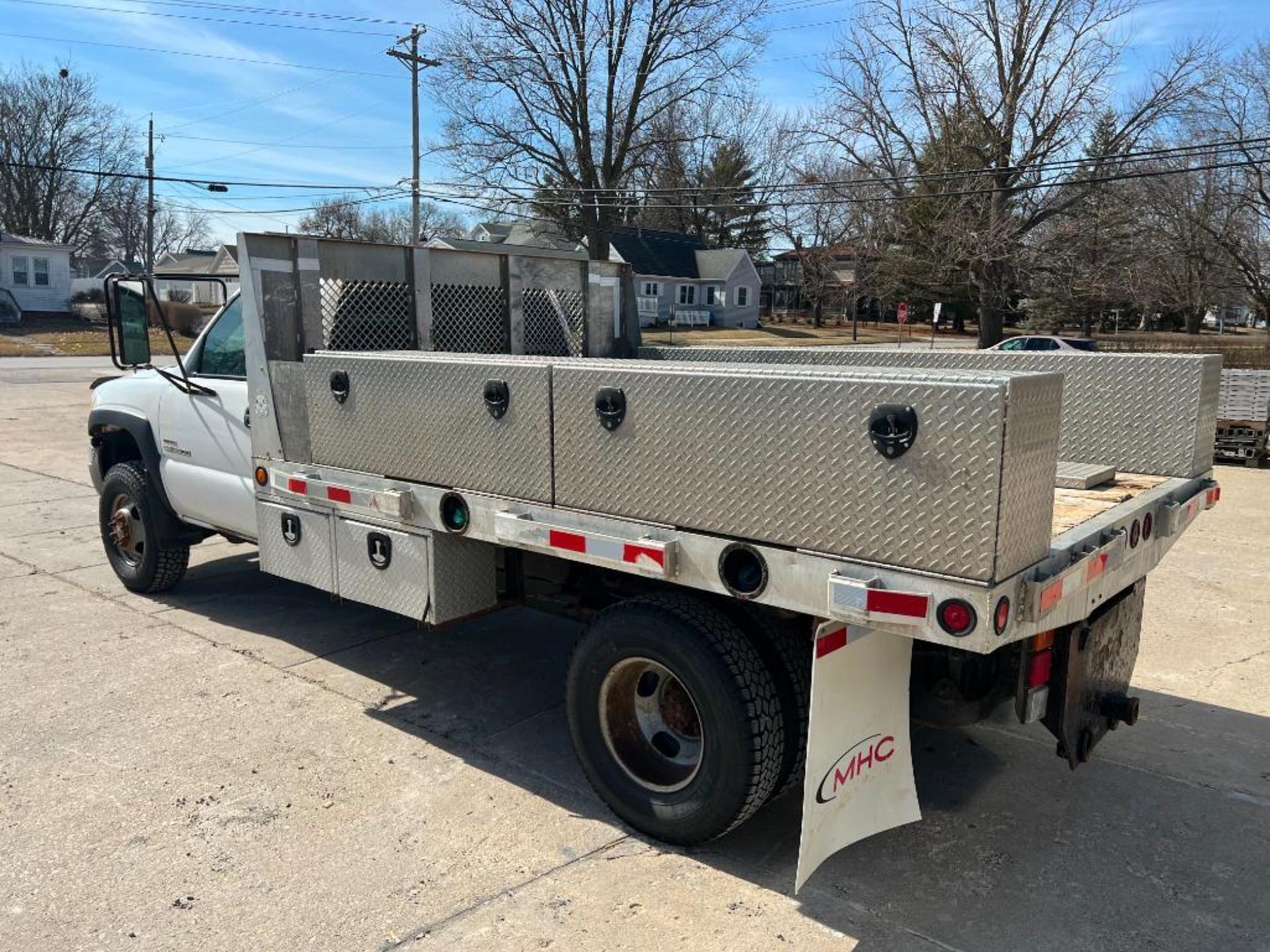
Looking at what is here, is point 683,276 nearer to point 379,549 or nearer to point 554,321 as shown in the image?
point 554,321

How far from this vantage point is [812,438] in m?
2.73

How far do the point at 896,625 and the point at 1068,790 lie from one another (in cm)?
194

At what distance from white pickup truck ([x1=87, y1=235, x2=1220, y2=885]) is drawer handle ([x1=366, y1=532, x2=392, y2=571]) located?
0.07 m

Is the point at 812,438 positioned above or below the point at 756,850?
above

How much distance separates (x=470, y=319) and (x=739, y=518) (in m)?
3.06

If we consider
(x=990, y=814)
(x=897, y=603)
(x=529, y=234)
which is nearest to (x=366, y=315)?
(x=897, y=603)

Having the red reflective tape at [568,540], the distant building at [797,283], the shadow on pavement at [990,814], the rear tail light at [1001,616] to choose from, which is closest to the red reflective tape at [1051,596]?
the rear tail light at [1001,616]

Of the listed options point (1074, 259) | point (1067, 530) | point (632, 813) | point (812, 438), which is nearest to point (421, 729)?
point (632, 813)

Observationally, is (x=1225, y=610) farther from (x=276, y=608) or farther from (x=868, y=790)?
(x=276, y=608)

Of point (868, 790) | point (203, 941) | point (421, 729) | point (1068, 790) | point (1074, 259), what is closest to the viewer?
point (203, 941)

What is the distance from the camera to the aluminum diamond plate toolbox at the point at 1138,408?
Answer: 3.98m

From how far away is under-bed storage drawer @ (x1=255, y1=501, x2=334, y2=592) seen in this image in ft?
14.9

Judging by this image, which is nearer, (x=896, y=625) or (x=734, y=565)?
(x=896, y=625)

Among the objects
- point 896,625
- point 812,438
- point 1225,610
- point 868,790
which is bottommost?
point 1225,610
